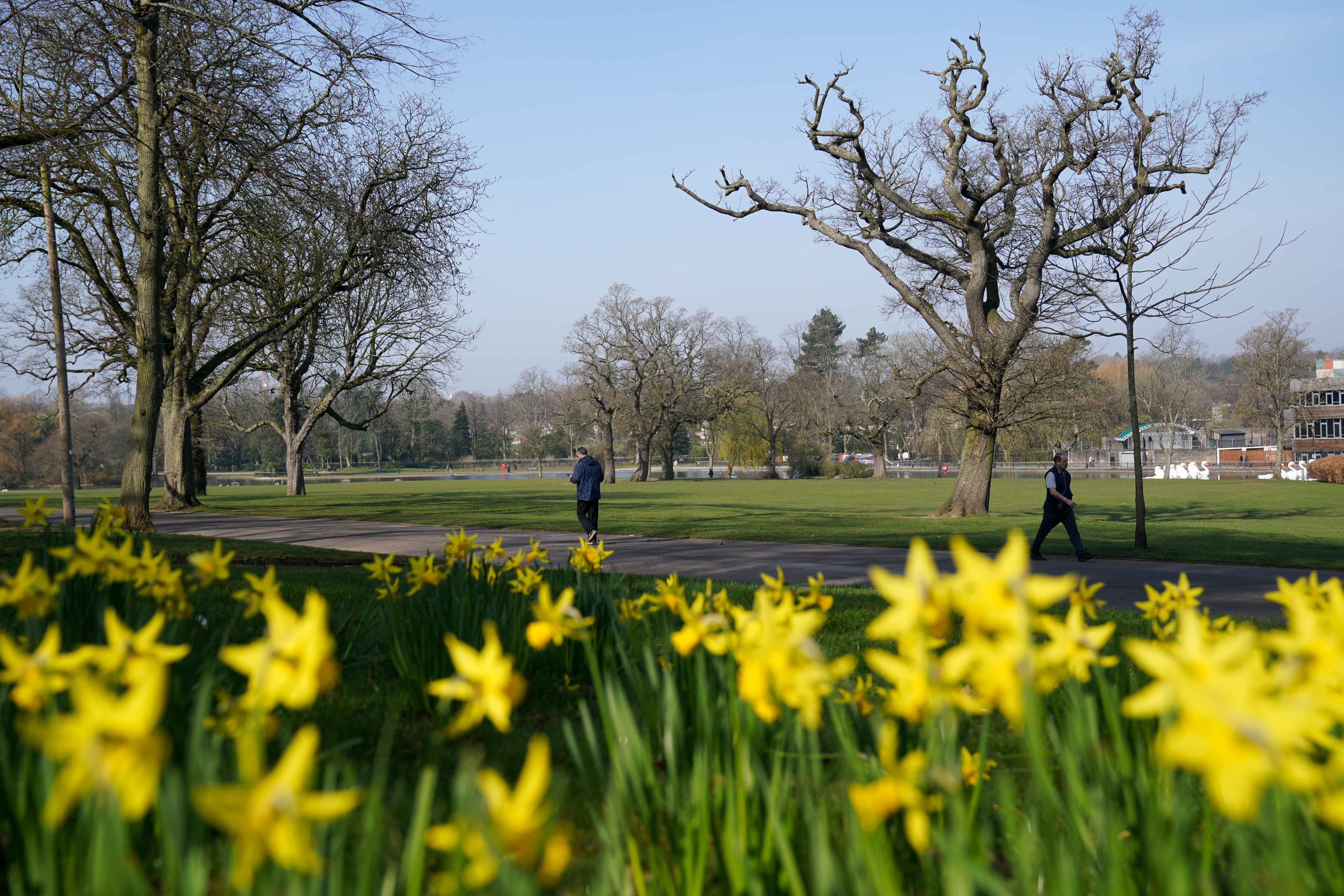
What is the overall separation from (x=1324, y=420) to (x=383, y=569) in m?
91.1

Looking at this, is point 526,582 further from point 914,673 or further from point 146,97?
point 146,97

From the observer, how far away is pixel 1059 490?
46.1 ft

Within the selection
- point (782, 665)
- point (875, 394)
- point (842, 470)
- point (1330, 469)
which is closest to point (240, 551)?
point (782, 665)

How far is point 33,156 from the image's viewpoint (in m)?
12.3

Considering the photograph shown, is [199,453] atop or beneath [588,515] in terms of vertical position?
atop

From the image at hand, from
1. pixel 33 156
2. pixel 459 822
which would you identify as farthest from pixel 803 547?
pixel 459 822

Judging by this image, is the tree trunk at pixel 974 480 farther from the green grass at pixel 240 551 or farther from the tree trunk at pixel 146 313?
the tree trunk at pixel 146 313

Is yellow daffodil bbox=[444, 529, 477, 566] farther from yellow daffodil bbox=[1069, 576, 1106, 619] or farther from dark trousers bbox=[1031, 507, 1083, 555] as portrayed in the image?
dark trousers bbox=[1031, 507, 1083, 555]

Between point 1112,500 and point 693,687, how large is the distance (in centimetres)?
3588

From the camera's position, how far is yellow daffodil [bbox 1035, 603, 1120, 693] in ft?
5.30

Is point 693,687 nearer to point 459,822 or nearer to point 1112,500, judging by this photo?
point 459,822

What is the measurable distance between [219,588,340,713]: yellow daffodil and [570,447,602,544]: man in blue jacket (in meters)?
14.6

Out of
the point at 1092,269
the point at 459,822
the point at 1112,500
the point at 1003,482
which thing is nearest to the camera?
the point at 459,822

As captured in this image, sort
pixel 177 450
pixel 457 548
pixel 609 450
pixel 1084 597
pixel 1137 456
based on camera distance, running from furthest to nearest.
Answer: pixel 609 450, pixel 177 450, pixel 1137 456, pixel 457 548, pixel 1084 597
